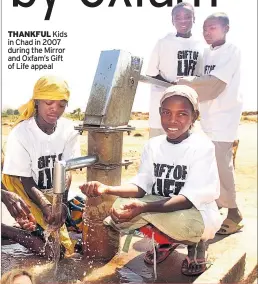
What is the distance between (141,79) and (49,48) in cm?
40

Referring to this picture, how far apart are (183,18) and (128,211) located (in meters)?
0.88

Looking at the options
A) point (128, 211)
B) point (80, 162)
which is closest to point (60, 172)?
point (80, 162)

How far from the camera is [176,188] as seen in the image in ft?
6.61

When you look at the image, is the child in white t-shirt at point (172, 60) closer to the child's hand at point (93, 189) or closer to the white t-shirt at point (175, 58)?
the white t-shirt at point (175, 58)

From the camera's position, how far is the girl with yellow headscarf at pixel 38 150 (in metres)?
2.14

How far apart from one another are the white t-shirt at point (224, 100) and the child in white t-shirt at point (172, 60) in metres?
0.06

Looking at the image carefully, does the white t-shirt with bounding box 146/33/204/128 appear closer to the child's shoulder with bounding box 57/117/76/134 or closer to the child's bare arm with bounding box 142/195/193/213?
the child's shoulder with bounding box 57/117/76/134

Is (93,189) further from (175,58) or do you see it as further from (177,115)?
(175,58)

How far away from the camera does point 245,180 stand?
3734 mm

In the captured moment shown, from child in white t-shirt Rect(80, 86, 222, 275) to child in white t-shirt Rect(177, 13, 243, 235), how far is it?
1.24 ft

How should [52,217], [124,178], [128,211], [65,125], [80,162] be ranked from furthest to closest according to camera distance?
[124,178]
[65,125]
[52,217]
[80,162]
[128,211]

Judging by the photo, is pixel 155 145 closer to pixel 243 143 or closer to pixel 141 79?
pixel 141 79

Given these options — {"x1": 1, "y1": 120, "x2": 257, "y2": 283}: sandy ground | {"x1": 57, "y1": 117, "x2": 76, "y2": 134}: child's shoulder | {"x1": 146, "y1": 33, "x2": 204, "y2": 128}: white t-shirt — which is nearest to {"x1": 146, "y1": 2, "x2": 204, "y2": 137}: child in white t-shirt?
{"x1": 146, "y1": 33, "x2": 204, "y2": 128}: white t-shirt

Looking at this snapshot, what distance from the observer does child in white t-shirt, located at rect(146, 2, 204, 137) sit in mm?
2375
